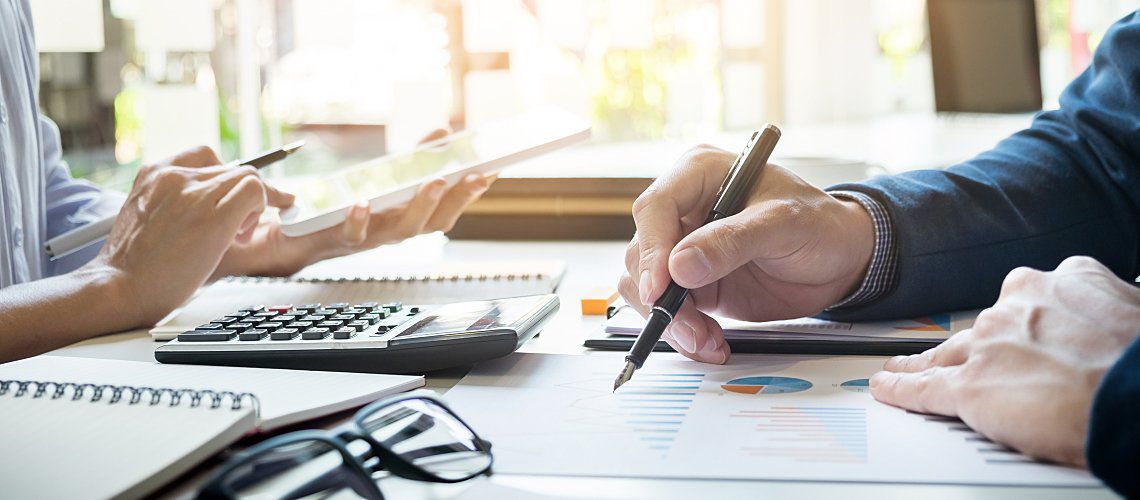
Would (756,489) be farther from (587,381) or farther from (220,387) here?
(220,387)

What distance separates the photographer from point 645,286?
733 millimetres

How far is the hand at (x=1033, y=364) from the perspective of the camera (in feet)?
1.71

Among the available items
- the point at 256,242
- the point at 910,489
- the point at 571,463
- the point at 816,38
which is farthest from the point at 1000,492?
the point at 816,38

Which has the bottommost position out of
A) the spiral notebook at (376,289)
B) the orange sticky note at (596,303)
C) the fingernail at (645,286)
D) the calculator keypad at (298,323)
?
the orange sticky note at (596,303)

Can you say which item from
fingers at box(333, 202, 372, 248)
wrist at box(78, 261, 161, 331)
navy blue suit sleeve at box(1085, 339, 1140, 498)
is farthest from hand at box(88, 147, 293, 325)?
navy blue suit sleeve at box(1085, 339, 1140, 498)

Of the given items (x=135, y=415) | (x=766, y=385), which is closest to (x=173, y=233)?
(x=135, y=415)

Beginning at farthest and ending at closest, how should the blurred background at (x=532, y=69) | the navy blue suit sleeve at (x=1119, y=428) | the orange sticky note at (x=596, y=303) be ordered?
the blurred background at (x=532, y=69)
the orange sticky note at (x=596, y=303)
the navy blue suit sleeve at (x=1119, y=428)

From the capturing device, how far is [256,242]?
1122 millimetres

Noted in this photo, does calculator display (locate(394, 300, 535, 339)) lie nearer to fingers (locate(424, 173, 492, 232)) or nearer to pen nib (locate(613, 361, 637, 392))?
pen nib (locate(613, 361, 637, 392))

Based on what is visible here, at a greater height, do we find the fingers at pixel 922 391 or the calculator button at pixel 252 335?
the calculator button at pixel 252 335

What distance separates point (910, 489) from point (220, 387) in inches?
15.3

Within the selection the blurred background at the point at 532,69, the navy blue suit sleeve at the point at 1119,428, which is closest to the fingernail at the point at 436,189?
the navy blue suit sleeve at the point at 1119,428

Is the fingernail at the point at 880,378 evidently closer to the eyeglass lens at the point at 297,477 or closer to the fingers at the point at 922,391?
the fingers at the point at 922,391

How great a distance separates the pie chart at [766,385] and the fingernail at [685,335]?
50 millimetres
